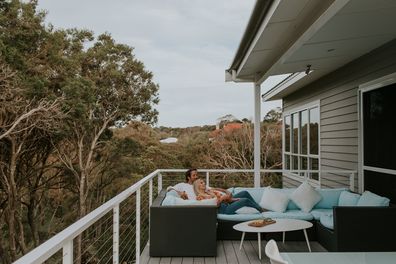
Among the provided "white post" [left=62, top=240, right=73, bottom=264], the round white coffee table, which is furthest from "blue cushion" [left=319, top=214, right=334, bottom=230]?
"white post" [left=62, top=240, right=73, bottom=264]

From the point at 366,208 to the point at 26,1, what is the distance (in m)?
13.4

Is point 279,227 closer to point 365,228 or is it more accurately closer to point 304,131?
point 365,228

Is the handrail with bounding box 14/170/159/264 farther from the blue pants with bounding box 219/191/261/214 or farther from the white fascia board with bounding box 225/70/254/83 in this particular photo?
the white fascia board with bounding box 225/70/254/83

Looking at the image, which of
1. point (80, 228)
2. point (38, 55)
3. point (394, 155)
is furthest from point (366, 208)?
point (38, 55)

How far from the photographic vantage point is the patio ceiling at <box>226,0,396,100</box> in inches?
133

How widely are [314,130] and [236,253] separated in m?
4.81

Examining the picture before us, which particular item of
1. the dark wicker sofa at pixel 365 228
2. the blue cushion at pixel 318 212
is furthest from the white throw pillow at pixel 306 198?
the dark wicker sofa at pixel 365 228

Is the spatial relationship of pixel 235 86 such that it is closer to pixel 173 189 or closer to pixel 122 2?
pixel 122 2

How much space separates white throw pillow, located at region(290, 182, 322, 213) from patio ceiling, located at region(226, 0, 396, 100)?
177cm

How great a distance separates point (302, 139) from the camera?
995 cm

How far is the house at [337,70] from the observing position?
3.62 meters

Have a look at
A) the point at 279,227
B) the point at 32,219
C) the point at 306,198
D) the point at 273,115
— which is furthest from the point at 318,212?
the point at 273,115

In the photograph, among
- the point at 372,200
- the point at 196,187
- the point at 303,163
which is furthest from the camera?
the point at 303,163

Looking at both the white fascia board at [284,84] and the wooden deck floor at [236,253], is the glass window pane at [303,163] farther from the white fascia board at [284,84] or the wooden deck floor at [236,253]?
the wooden deck floor at [236,253]
